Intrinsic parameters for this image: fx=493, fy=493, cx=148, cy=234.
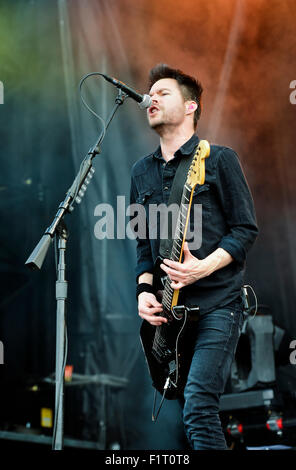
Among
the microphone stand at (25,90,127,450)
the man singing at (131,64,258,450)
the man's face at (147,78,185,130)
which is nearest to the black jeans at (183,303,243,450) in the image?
the man singing at (131,64,258,450)

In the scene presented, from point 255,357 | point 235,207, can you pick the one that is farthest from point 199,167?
point 255,357

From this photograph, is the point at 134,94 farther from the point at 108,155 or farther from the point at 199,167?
the point at 108,155

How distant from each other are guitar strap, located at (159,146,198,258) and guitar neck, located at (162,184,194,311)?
0.29 ft

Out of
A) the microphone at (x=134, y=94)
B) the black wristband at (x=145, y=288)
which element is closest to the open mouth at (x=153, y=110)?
the microphone at (x=134, y=94)

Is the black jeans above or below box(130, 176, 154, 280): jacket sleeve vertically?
below

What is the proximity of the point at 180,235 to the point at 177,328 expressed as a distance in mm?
419

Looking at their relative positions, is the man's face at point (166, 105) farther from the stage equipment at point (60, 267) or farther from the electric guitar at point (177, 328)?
the electric guitar at point (177, 328)

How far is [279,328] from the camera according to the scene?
3664 millimetres

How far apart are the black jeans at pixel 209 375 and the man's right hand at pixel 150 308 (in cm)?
22

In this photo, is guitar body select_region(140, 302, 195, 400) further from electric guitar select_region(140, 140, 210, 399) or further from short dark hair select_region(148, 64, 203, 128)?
short dark hair select_region(148, 64, 203, 128)

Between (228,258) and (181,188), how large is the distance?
1.43 ft

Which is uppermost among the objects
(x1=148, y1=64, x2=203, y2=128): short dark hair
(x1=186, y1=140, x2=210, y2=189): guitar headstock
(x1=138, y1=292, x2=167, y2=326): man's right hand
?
(x1=148, y1=64, x2=203, y2=128): short dark hair

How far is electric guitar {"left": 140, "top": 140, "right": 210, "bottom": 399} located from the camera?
2.16 meters
